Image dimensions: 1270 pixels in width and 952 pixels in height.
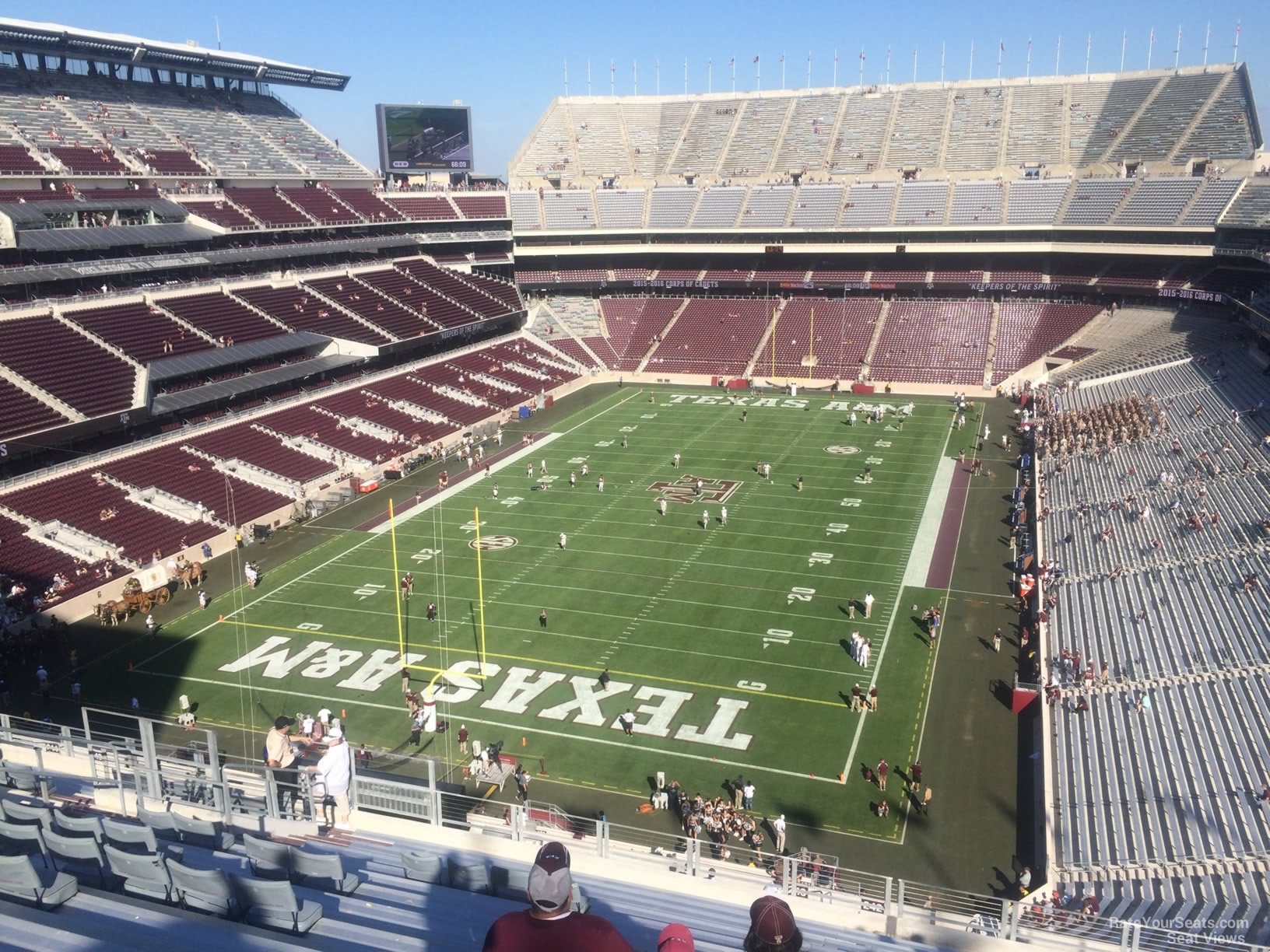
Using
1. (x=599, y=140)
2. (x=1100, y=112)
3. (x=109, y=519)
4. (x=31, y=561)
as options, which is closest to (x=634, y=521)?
(x=109, y=519)

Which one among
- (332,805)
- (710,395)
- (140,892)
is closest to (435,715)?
(332,805)

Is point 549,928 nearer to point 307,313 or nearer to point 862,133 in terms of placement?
point 307,313

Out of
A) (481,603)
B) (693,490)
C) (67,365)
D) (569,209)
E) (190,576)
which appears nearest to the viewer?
(481,603)

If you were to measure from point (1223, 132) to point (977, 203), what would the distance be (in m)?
14.7

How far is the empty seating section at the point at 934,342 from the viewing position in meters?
55.3

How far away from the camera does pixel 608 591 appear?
27141mm

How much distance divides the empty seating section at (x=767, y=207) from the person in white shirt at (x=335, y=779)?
196 feet

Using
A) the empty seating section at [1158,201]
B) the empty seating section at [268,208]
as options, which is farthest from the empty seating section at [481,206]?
the empty seating section at [1158,201]

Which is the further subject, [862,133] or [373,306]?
[862,133]

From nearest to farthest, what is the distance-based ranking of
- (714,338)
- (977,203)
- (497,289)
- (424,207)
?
(714,338)
(977,203)
(424,207)
(497,289)

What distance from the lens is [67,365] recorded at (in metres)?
34.2

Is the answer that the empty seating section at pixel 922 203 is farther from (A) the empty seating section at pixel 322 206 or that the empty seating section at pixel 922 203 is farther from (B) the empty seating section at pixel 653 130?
(A) the empty seating section at pixel 322 206

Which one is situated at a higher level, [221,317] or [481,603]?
[221,317]

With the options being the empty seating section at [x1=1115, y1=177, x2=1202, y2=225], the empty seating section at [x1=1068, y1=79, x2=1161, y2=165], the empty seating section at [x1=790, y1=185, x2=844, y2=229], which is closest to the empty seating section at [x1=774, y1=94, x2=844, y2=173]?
the empty seating section at [x1=790, y1=185, x2=844, y2=229]
